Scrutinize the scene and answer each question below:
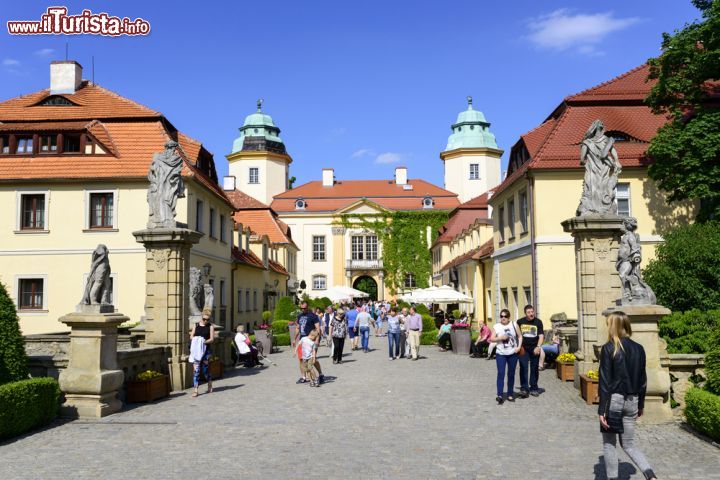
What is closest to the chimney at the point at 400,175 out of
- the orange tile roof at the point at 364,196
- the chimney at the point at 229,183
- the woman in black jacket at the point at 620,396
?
the orange tile roof at the point at 364,196

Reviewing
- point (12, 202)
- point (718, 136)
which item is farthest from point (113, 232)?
point (718, 136)

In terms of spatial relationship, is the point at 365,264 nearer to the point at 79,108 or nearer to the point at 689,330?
the point at 79,108

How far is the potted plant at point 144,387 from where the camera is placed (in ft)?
36.8

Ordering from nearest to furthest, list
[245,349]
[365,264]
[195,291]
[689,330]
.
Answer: [689,330] < [195,291] < [245,349] < [365,264]

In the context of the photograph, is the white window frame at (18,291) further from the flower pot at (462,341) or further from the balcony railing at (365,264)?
the balcony railing at (365,264)

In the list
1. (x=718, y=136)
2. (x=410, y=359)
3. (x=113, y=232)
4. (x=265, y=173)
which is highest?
(x=265, y=173)

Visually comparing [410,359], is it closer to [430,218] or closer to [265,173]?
[430,218]

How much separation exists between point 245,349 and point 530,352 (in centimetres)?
799

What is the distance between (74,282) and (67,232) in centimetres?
196

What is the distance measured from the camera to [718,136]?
1831 cm

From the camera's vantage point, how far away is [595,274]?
1195 centimetres

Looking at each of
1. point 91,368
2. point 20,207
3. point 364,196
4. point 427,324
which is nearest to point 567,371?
point 91,368

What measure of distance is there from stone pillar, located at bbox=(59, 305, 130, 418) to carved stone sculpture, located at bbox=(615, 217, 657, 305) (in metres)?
8.06

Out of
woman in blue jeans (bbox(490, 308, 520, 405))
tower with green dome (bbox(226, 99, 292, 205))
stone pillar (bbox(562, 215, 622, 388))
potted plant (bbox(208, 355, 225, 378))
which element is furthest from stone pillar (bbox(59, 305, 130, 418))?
tower with green dome (bbox(226, 99, 292, 205))
